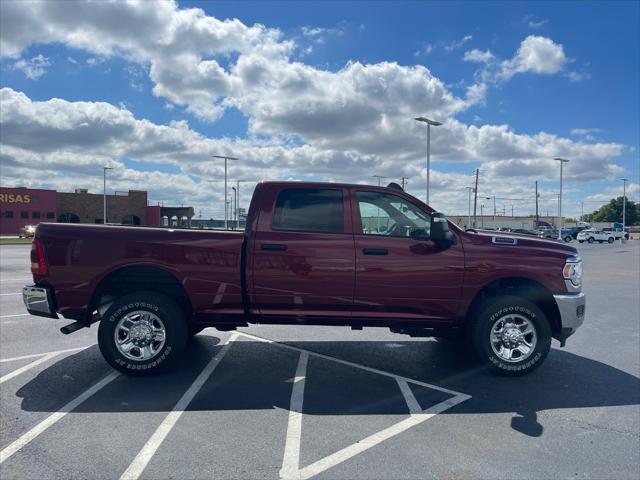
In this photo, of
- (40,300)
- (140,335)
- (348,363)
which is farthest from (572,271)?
(40,300)

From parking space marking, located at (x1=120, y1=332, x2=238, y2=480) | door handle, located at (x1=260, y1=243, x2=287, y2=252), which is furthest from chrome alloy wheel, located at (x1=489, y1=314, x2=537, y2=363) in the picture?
parking space marking, located at (x1=120, y1=332, x2=238, y2=480)

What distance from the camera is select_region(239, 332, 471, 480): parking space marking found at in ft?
10.4

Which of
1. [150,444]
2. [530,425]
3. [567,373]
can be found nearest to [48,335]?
[150,444]

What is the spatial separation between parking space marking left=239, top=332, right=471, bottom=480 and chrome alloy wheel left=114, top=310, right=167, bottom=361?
1.57 meters

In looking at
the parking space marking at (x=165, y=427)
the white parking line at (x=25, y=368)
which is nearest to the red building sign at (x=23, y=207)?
the white parking line at (x=25, y=368)

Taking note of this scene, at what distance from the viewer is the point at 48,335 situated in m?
6.63

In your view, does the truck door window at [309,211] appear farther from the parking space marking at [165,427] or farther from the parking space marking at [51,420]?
the parking space marking at [51,420]

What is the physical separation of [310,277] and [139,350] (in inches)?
78.7

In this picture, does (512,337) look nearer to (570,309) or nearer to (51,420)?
(570,309)

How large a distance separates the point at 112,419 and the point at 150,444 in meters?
0.65

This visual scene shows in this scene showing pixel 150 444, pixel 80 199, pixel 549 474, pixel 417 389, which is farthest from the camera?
pixel 80 199

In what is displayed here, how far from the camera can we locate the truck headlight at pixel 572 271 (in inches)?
203

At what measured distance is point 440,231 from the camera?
4797 mm

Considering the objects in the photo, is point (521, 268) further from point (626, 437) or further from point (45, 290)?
point (45, 290)
